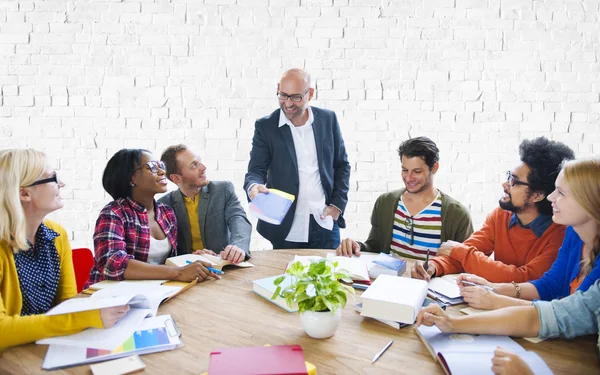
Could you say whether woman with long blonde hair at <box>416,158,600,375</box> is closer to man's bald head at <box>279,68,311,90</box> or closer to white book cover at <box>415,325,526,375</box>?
white book cover at <box>415,325,526,375</box>

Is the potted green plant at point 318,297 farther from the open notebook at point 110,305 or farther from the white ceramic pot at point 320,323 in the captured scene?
the open notebook at point 110,305

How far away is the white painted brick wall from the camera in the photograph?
336 cm

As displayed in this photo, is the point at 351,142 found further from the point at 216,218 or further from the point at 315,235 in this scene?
the point at 216,218

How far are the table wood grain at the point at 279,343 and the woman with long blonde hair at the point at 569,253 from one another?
0.50ft

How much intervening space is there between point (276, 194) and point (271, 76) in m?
1.46

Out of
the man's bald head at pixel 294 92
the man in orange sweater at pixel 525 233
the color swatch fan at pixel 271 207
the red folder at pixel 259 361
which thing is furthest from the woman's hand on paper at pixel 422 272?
the man's bald head at pixel 294 92

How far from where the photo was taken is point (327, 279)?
136 centimetres

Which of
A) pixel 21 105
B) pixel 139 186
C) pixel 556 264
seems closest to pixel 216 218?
pixel 139 186

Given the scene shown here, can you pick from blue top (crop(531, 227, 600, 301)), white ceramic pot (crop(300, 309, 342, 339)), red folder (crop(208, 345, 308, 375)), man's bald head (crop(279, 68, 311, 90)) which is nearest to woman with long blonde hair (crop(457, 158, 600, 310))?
blue top (crop(531, 227, 600, 301))

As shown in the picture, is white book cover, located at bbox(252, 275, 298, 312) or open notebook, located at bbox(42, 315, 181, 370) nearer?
open notebook, located at bbox(42, 315, 181, 370)

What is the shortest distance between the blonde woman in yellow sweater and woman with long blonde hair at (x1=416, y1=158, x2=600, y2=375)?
1.00 meters

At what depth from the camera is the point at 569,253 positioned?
5.46 ft

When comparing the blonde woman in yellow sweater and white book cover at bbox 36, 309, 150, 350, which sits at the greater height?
the blonde woman in yellow sweater

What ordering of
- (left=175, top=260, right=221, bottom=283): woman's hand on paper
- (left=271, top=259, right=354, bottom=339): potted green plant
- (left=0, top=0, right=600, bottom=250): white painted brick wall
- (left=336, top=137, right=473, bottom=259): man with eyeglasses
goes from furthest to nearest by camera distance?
(left=0, top=0, right=600, bottom=250): white painted brick wall
(left=336, top=137, right=473, bottom=259): man with eyeglasses
(left=175, top=260, right=221, bottom=283): woman's hand on paper
(left=271, top=259, right=354, bottom=339): potted green plant
